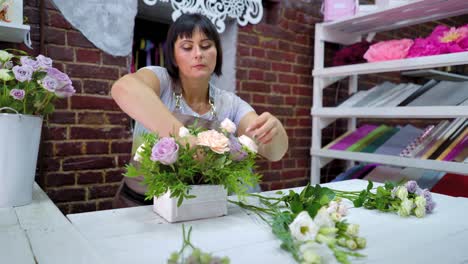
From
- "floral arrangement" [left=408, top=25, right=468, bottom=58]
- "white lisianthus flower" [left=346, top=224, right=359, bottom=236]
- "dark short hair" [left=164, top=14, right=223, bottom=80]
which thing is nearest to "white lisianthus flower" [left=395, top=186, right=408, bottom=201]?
"white lisianthus flower" [left=346, top=224, right=359, bottom=236]

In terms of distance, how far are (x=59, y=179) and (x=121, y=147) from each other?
13.6 inches

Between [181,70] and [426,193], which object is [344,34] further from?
[426,193]

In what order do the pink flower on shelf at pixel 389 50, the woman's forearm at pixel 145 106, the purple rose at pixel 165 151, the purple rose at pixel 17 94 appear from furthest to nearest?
1. the pink flower on shelf at pixel 389 50
2. the woman's forearm at pixel 145 106
3. the purple rose at pixel 17 94
4. the purple rose at pixel 165 151

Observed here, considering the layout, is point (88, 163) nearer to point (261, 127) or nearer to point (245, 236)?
point (261, 127)

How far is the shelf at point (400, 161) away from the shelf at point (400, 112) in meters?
0.24

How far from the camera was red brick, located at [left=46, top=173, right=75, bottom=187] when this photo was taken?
1.81 meters

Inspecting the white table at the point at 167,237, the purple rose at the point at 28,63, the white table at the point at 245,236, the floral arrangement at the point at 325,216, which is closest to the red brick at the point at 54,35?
the purple rose at the point at 28,63

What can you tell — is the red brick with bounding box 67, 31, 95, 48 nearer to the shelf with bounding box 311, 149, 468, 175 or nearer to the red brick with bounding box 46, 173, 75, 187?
the red brick with bounding box 46, 173, 75, 187

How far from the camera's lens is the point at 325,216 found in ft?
2.14

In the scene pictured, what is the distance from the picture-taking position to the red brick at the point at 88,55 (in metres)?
1.87

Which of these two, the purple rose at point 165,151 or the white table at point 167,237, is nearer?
the white table at point 167,237

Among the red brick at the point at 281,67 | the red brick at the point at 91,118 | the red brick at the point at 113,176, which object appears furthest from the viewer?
the red brick at the point at 281,67

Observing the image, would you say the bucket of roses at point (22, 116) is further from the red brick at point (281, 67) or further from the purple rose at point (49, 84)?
the red brick at point (281, 67)

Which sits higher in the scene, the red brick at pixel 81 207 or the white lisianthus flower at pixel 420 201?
the white lisianthus flower at pixel 420 201
